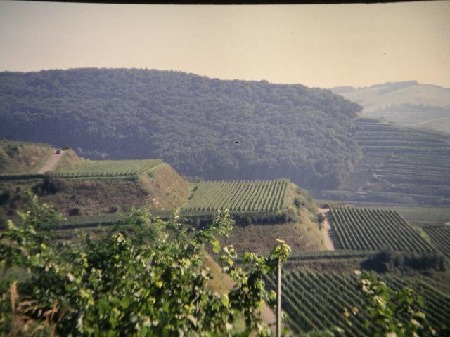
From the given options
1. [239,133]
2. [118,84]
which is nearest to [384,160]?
[239,133]

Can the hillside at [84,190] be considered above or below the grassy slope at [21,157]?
below

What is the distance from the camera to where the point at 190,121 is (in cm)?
9881

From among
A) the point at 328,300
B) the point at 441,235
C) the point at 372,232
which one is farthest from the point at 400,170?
the point at 328,300

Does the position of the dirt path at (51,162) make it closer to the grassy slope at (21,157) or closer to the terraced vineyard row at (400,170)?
the grassy slope at (21,157)

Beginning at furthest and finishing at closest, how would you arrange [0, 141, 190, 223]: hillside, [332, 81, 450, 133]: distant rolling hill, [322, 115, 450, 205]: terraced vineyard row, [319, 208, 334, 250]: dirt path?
[332, 81, 450, 133]: distant rolling hill → [322, 115, 450, 205]: terraced vineyard row → [0, 141, 190, 223]: hillside → [319, 208, 334, 250]: dirt path

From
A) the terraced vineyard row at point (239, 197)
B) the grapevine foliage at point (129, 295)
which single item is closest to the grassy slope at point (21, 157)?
the terraced vineyard row at point (239, 197)

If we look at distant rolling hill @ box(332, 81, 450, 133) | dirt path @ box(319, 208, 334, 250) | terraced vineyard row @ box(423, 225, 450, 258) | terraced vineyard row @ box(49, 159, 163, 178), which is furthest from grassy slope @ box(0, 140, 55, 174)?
distant rolling hill @ box(332, 81, 450, 133)

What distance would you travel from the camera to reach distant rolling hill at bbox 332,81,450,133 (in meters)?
107

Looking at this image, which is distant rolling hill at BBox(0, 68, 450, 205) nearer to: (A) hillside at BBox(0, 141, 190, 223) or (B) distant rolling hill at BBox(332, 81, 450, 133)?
(B) distant rolling hill at BBox(332, 81, 450, 133)

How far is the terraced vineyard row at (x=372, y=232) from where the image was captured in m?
31.6

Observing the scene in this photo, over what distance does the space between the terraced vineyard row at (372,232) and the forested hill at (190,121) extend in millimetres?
28628

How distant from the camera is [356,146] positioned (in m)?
79.5

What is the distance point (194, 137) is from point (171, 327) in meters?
85.4

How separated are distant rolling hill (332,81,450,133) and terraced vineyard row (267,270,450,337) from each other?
79836 mm
